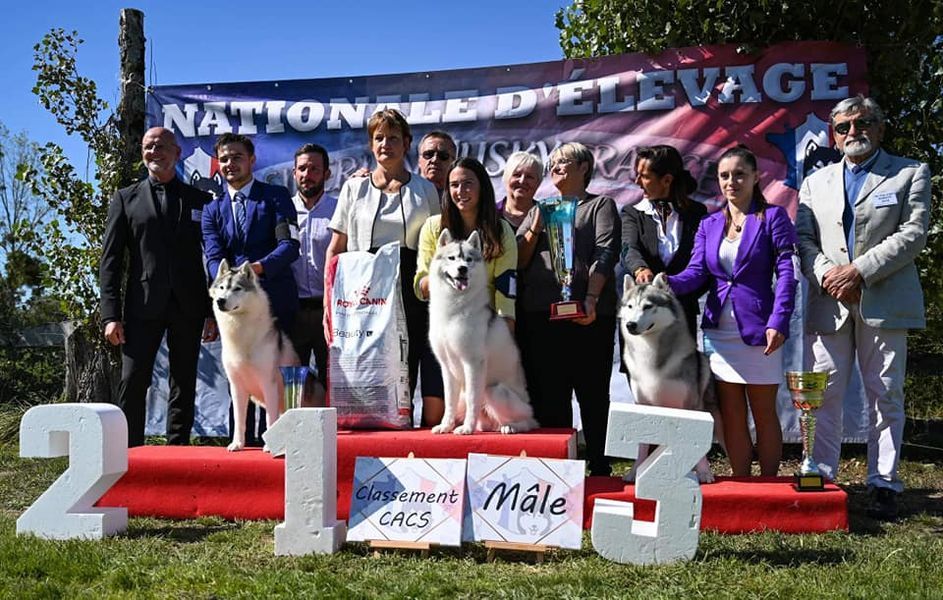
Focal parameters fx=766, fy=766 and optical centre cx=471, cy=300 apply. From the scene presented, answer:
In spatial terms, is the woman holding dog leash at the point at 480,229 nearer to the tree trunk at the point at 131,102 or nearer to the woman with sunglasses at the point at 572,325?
the woman with sunglasses at the point at 572,325

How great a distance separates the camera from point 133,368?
454 cm

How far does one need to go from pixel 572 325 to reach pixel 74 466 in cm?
252

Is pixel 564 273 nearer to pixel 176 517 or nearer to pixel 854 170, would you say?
pixel 854 170

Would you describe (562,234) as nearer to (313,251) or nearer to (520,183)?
(520,183)

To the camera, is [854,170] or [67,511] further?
[854,170]

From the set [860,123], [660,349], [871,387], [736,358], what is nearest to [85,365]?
[660,349]

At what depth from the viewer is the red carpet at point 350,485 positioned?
3.40m

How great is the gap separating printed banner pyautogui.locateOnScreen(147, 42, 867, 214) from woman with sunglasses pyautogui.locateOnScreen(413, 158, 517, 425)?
5.82 ft

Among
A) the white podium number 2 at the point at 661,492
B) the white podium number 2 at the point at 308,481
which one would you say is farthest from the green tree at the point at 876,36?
the white podium number 2 at the point at 308,481

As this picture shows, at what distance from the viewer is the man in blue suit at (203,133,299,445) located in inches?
173

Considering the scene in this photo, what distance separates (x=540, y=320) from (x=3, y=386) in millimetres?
6425

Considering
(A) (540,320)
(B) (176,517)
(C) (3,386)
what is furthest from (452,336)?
(C) (3,386)

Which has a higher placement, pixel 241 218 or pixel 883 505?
pixel 241 218

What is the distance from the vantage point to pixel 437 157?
175 inches
